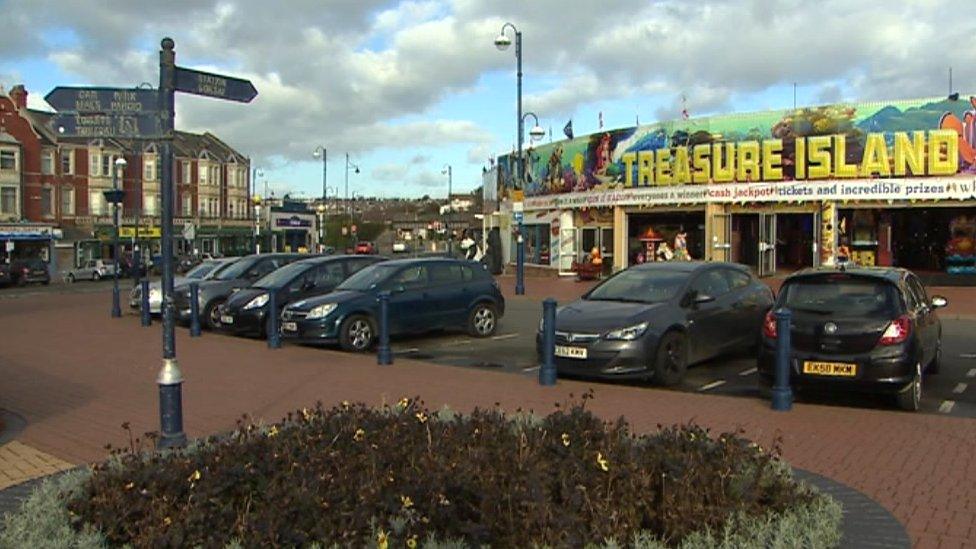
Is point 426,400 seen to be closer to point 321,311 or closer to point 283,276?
point 321,311

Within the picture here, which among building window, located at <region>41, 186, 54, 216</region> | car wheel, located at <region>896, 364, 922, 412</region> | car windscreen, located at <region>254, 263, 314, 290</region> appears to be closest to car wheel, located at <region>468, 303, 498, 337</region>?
car windscreen, located at <region>254, 263, 314, 290</region>

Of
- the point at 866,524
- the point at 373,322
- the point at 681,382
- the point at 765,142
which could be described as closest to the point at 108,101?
the point at 866,524

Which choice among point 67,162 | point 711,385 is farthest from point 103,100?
point 67,162

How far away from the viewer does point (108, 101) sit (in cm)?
672

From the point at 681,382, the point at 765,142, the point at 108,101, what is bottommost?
the point at 681,382

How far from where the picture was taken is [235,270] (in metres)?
20.0

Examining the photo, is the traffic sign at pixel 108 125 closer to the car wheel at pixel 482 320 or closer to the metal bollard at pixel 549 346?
the metal bollard at pixel 549 346

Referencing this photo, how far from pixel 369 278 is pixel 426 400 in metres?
6.00

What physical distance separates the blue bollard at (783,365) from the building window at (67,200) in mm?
66129

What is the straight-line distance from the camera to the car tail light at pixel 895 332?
28.4 ft

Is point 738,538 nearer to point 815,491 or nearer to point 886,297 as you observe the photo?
point 815,491

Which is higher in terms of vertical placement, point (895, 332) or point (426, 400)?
point (895, 332)

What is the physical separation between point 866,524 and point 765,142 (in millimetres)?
24899

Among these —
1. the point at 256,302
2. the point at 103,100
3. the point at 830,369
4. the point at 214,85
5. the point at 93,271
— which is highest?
the point at 214,85
